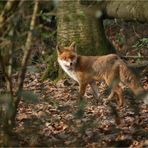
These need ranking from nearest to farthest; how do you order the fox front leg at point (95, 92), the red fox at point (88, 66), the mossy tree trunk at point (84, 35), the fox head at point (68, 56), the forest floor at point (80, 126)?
the forest floor at point (80, 126) → the fox front leg at point (95, 92) → the red fox at point (88, 66) → the fox head at point (68, 56) → the mossy tree trunk at point (84, 35)

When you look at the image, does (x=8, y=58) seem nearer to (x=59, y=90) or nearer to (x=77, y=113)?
(x=77, y=113)

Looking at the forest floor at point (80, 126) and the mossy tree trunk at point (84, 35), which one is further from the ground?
the forest floor at point (80, 126)

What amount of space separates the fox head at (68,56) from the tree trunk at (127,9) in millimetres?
1008

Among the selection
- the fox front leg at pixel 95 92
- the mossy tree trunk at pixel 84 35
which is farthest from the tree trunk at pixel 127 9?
the fox front leg at pixel 95 92

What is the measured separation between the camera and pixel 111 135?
6.25 m

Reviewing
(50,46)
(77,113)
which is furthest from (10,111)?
(50,46)

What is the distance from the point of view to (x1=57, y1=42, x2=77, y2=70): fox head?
11.3 m

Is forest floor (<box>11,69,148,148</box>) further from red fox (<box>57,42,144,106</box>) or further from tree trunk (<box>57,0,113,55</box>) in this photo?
tree trunk (<box>57,0,113,55</box>)

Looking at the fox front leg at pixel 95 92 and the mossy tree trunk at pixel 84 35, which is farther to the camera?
the mossy tree trunk at pixel 84 35

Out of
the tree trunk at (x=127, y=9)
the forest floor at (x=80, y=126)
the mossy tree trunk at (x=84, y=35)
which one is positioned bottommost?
the mossy tree trunk at (x=84, y=35)

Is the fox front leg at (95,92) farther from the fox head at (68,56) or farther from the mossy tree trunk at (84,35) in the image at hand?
the mossy tree trunk at (84,35)

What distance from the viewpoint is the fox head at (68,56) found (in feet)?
37.1

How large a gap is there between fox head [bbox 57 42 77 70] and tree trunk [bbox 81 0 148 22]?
3.31 ft

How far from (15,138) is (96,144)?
965mm
